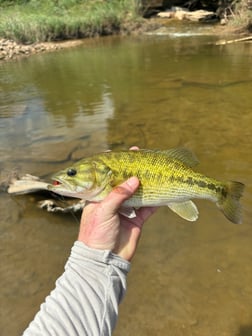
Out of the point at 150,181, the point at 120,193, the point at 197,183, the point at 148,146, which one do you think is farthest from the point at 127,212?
the point at 148,146

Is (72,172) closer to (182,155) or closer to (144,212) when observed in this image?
(144,212)

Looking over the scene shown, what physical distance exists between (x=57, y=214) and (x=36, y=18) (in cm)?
2497

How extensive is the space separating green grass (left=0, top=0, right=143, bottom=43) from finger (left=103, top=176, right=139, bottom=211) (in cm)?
2479

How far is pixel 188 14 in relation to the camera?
33094 millimetres

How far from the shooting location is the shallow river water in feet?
14.8

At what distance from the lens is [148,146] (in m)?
8.79

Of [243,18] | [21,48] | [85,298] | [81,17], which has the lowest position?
[21,48]

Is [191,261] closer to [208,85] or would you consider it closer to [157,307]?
[157,307]

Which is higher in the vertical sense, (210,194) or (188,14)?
(210,194)

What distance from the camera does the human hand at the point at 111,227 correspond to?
2.65 metres

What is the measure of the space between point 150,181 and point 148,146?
19.0ft

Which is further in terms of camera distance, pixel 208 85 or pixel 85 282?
pixel 208 85

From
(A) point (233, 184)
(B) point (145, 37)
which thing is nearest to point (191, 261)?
(A) point (233, 184)

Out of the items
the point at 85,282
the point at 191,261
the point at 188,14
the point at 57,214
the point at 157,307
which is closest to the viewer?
the point at 85,282
